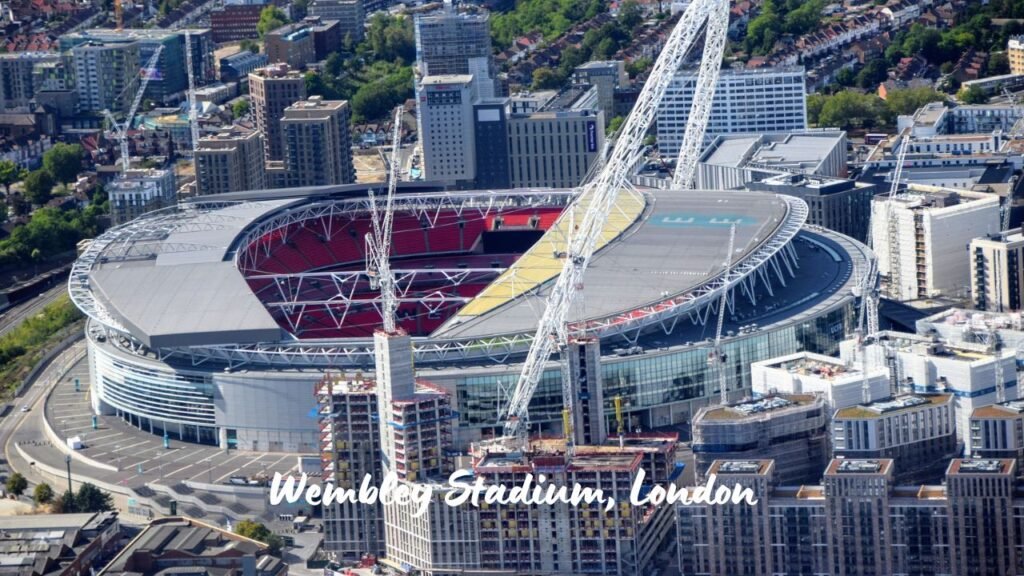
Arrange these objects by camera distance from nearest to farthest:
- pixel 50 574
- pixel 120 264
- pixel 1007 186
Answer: pixel 50 574 < pixel 120 264 < pixel 1007 186

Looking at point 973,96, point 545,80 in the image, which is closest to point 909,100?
point 973,96

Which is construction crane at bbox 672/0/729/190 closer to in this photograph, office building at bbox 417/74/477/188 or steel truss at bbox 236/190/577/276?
steel truss at bbox 236/190/577/276

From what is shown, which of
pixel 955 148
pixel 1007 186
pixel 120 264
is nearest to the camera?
pixel 120 264

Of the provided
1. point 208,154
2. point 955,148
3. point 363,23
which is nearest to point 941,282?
point 955,148

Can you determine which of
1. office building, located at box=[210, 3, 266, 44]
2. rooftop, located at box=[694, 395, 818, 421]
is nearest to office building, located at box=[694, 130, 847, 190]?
rooftop, located at box=[694, 395, 818, 421]

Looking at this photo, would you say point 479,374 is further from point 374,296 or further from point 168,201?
point 168,201
